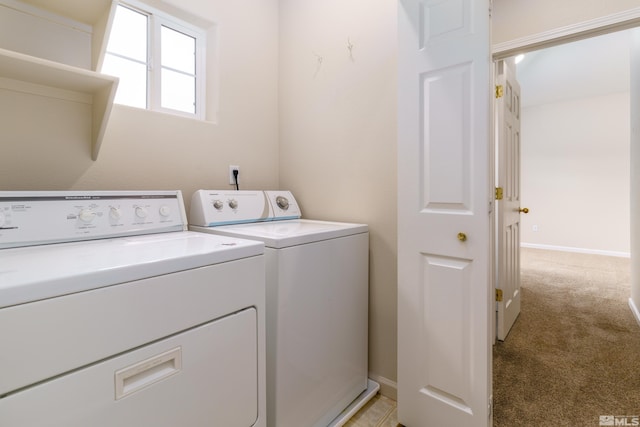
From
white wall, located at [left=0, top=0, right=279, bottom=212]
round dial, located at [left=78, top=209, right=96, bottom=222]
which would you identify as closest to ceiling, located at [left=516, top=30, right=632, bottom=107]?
white wall, located at [left=0, top=0, right=279, bottom=212]

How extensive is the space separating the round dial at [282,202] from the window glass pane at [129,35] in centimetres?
108

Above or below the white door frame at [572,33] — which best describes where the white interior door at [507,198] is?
below

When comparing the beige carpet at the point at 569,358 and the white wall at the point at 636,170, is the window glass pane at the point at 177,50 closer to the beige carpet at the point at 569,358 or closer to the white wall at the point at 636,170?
the beige carpet at the point at 569,358

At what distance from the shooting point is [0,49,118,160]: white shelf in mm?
1102

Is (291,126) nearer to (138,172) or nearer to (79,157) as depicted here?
(138,172)

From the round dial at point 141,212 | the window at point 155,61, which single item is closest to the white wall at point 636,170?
the window at point 155,61

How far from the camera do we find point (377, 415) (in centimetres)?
163

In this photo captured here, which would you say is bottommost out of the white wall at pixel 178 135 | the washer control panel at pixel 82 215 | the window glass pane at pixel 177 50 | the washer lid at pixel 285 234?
the washer lid at pixel 285 234

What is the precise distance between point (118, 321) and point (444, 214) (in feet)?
4.04

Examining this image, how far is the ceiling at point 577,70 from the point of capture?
13.1ft

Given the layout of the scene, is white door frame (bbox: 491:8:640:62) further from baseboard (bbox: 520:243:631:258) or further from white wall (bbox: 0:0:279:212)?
baseboard (bbox: 520:243:631:258)

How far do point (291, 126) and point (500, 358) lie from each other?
217 cm

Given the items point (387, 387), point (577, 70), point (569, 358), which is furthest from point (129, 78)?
point (577, 70)

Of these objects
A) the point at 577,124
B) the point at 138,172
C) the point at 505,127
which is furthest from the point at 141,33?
the point at 577,124
